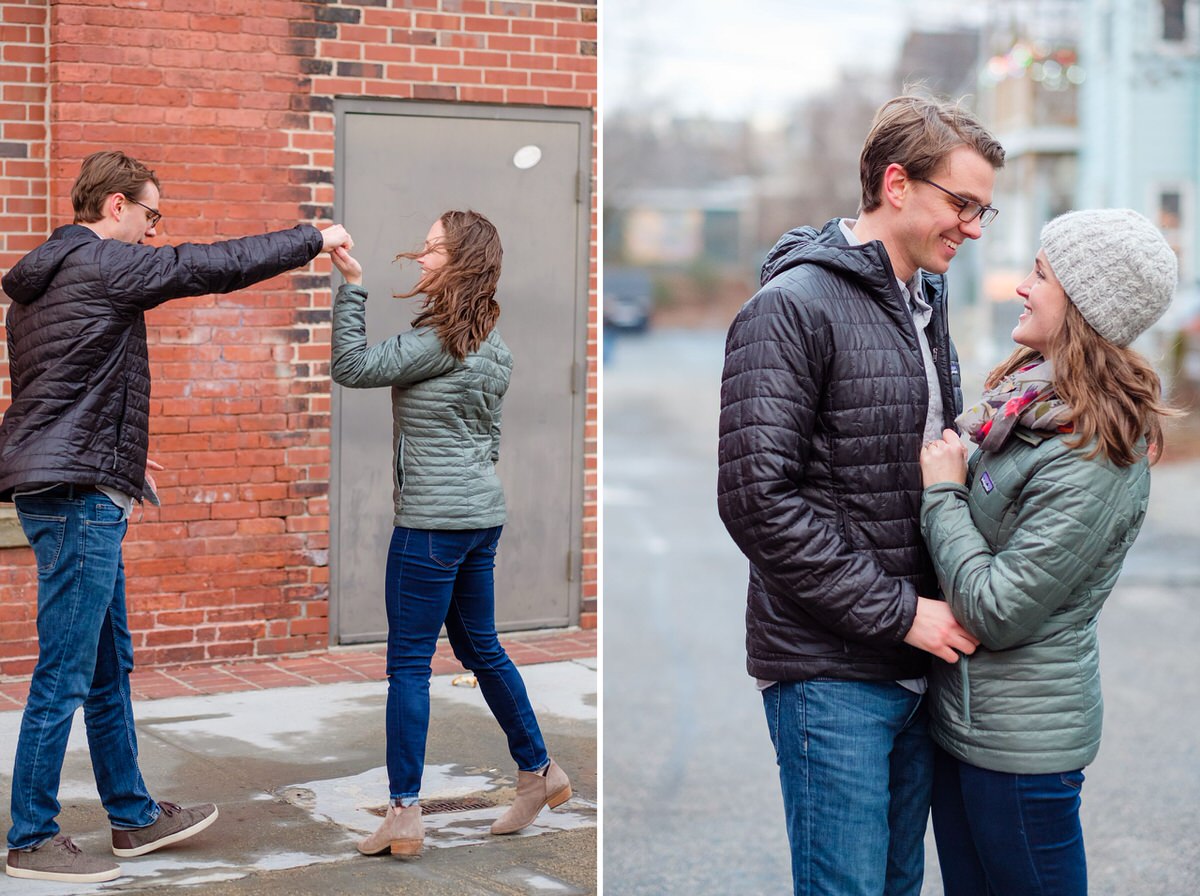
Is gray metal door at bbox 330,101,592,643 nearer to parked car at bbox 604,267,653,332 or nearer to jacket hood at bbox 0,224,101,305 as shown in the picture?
jacket hood at bbox 0,224,101,305

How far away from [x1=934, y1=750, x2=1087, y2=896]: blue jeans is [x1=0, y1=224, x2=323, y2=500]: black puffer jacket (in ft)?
7.08

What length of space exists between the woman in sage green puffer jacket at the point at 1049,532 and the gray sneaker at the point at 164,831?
7.99ft

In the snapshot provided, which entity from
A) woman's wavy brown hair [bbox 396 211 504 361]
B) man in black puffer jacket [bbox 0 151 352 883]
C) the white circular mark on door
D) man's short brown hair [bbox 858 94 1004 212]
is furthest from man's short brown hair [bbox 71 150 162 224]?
the white circular mark on door

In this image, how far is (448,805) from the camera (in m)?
4.71

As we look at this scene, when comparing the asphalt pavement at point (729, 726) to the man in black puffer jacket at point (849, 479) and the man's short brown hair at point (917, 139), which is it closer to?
the man in black puffer jacket at point (849, 479)

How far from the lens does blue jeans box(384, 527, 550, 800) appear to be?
13.5 feet

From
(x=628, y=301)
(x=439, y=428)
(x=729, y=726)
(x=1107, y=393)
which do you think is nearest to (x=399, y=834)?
(x=439, y=428)

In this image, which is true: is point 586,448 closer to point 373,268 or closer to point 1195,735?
point 373,268

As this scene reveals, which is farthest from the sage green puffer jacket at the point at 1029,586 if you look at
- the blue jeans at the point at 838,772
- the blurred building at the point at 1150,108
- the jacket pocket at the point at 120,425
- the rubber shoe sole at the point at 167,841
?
the blurred building at the point at 1150,108

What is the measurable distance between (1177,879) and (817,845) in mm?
2690

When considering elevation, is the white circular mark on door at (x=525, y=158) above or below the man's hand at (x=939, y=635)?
above

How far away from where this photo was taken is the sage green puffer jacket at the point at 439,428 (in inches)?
161

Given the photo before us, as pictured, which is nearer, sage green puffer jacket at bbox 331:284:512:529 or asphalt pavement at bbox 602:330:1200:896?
sage green puffer jacket at bbox 331:284:512:529

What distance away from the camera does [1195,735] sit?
6699 mm
